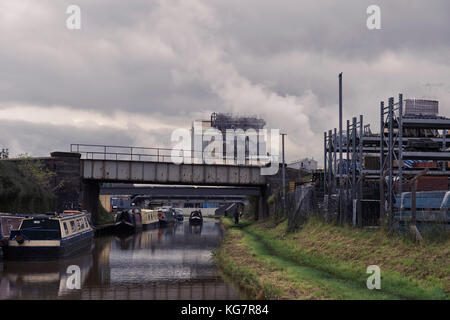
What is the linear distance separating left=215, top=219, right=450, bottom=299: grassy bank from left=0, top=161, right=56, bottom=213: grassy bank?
18244 mm

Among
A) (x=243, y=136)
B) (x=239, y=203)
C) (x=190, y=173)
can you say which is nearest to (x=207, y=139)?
(x=243, y=136)

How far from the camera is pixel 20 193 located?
124 feet

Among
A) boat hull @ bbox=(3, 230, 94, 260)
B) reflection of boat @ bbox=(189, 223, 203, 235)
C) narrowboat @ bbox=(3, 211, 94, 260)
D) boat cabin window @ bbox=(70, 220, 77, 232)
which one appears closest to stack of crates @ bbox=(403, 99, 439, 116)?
boat cabin window @ bbox=(70, 220, 77, 232)

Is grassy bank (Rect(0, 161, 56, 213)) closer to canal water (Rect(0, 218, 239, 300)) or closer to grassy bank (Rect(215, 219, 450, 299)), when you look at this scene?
canal water (Rect(0, 218, 239, 300))

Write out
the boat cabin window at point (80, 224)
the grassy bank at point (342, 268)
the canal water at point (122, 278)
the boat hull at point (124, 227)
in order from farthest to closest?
the boat hull at point (124, 227) → the boat cabin window at point (80, 224) → the canal water at point (122, 278) → the grassy bank at point (342, 268)

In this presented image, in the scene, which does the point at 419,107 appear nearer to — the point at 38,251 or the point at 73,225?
the point at 73,225

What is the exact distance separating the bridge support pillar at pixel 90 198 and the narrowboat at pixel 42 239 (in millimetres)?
21243

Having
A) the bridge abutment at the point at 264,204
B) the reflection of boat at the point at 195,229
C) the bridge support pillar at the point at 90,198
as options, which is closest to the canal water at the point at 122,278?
the bridge support pillar at the point at 90,198

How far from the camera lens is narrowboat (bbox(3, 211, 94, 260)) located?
84.2 feet

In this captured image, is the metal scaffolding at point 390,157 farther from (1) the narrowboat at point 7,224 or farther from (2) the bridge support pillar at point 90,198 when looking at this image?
(2) the bridge support pillar at point 90,198

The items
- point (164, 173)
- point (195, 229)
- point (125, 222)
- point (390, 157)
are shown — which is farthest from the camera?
point (195, 229)

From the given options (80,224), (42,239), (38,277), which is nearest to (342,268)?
(38,277)

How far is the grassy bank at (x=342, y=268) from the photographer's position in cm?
1453

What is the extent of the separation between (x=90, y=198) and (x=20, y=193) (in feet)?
52.9
